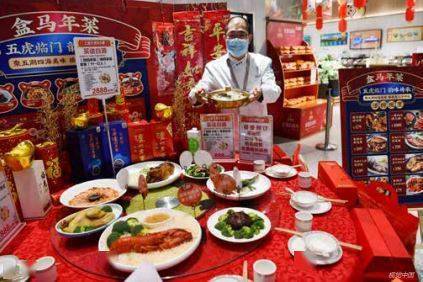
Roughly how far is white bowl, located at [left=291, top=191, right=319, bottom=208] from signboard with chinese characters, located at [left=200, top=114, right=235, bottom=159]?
0.71 m

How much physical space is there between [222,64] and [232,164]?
1151 mm

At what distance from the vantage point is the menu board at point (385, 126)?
242 centimetres

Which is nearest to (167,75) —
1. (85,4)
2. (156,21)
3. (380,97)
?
(156,21)

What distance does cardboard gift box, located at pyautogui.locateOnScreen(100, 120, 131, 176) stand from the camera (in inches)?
86.4

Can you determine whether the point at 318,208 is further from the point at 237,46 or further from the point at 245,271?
the point at 237,46

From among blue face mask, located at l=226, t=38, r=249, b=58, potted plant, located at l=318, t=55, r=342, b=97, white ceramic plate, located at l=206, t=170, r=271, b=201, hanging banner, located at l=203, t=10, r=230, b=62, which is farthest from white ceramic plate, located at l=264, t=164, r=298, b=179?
potted plant, located at l=318, t=55, r=342, b=97

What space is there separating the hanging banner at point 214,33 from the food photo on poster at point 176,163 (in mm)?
14

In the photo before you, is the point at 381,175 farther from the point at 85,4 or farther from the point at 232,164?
the point at 85,4

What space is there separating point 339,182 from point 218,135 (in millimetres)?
917

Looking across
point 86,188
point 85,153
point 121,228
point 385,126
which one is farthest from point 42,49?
point 385,126

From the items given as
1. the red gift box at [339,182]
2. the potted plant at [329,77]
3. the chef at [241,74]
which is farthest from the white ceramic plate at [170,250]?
the potted plant at [329,77]

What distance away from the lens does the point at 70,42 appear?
2297 mm

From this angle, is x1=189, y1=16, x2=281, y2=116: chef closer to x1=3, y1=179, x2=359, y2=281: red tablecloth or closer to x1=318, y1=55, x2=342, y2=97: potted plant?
x1=3, y1=179, x2=359, y2=281: red tablecloth

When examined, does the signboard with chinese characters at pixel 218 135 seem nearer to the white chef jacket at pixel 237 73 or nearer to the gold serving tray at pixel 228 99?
the gold serving tray at pixel 228 99
